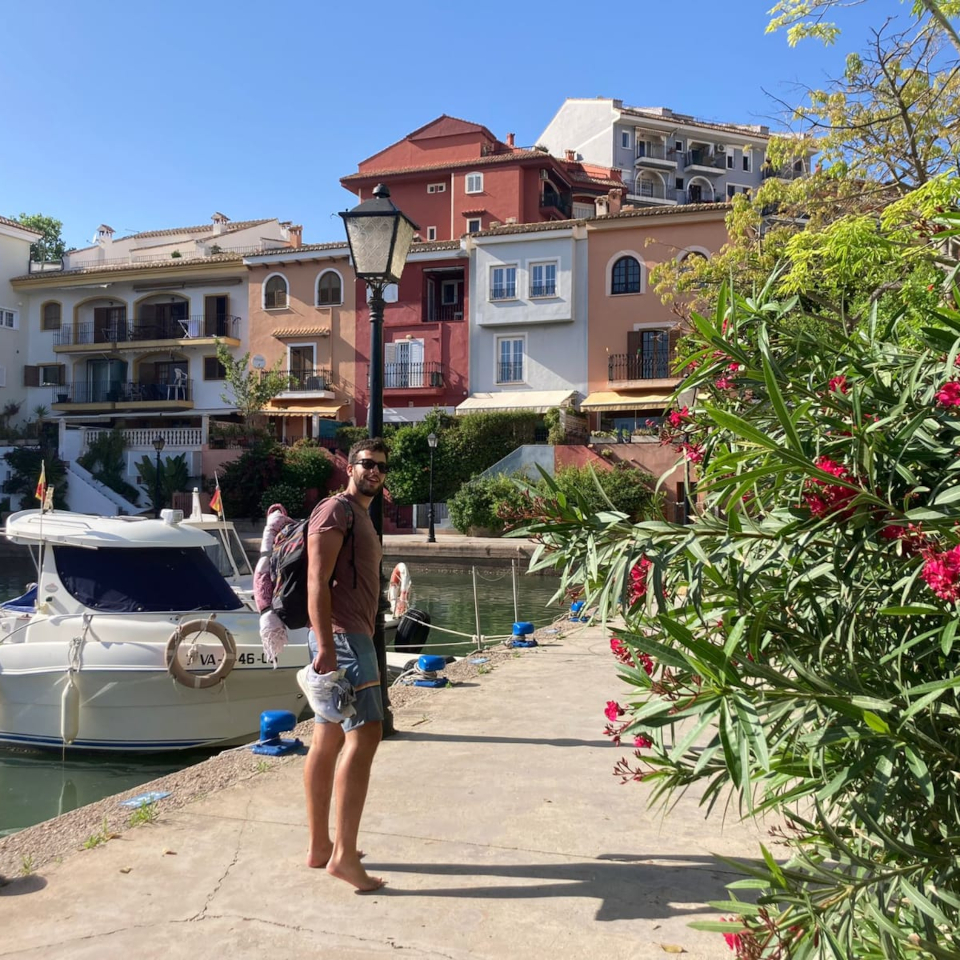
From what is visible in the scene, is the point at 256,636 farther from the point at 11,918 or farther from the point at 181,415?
the point at 181,415

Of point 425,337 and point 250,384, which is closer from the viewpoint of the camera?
point 425,337

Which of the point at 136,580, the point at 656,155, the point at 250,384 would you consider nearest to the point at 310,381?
the point at 250,384

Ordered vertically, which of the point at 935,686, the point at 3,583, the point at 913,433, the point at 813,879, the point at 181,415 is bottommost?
the point at 3,583

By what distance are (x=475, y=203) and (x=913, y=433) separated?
4209 centimetres

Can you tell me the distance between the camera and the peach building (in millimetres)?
40281

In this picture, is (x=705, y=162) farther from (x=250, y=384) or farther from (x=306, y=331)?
(x=250, y=384)

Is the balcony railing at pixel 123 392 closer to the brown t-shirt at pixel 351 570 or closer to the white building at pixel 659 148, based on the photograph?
the white building at pixel 659 148

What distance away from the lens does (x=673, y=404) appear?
3301mm

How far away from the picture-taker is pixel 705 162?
6700 centimetres

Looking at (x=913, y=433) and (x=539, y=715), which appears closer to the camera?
(x=913, y=433)

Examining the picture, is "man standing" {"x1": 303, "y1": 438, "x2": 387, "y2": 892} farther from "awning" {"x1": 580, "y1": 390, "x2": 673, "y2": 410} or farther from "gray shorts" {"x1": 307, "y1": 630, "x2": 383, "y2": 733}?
"awning" {"x1": 580, "y1": 390, "x2": 673, "y2": 410}

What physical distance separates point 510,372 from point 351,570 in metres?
33.9

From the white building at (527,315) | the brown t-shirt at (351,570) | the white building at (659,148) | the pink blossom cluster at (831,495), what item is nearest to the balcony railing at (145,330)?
the white building at (527,315)

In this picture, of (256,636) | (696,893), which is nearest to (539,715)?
(696,893)
